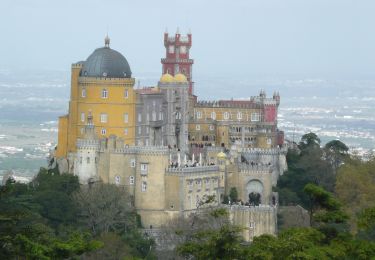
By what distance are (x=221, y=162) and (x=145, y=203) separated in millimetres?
7559

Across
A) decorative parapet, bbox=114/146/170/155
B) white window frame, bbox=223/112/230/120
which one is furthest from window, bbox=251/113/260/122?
decorative parapet, bbox=114/146/170/155

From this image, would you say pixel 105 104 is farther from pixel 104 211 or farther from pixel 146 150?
pixel 104 211

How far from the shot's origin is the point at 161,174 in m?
82.9

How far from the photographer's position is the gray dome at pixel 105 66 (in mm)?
87812

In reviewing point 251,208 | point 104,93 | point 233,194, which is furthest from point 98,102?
point 251,208

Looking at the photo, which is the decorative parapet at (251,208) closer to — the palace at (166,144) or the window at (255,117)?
the palace at (166,144)

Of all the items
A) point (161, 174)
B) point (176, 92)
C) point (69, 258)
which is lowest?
point (69, 258)

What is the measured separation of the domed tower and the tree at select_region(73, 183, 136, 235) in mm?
7289

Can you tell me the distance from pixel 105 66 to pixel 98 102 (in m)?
2.47

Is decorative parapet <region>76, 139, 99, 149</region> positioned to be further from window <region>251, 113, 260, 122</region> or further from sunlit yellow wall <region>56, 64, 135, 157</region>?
window <region>251, 113, 260, 122</region>

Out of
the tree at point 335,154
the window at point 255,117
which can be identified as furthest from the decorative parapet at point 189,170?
the tree at point 335,154

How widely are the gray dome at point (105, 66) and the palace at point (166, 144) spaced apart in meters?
0.07

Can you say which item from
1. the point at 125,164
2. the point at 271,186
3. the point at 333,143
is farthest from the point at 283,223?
the point at 333,143

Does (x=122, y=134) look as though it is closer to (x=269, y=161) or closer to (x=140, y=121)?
(x=140, y=121)
